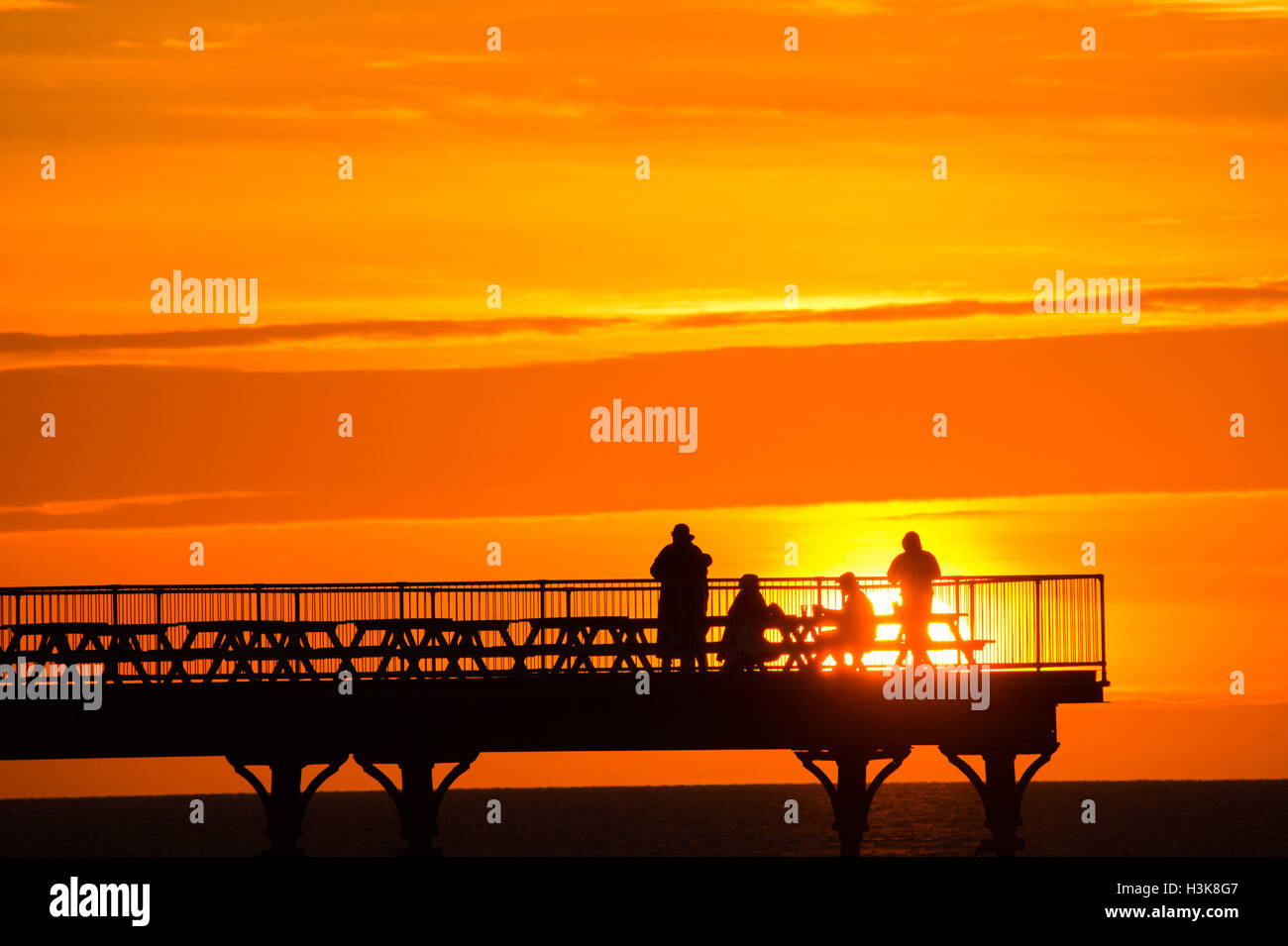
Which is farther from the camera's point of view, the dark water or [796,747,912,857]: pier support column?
the dark water

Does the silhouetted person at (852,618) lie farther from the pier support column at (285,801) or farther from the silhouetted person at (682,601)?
the pier support column at (285,801)

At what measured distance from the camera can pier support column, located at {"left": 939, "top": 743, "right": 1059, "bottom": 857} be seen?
3747 centimetres

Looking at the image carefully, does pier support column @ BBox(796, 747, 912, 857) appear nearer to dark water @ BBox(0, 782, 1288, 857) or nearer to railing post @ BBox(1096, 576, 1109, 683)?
railing post @ BBox(1096, 576, 1109, 683)

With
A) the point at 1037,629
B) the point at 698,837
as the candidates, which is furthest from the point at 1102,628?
the point at 698,837

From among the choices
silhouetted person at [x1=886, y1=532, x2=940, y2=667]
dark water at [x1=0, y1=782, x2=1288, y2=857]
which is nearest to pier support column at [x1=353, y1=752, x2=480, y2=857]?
silhouetted person at [x1=886, y1=532, x2=940, y2=667]

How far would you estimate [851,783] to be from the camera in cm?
3950

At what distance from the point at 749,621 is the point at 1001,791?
564 centimetres

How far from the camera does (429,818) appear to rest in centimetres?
3984

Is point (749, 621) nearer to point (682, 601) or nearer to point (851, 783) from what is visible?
point (682, 601)

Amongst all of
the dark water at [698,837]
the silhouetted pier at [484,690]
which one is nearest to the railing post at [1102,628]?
the silhouetted pier at [484,690]

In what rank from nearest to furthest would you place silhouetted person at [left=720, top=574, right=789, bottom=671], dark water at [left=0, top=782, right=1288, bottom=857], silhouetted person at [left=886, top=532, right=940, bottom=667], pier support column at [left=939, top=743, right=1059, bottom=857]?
silhouetted person at [left=886, top=532, right=940, bottom=667] → silhouetted person at [left=720, top=574, right=789, bottom=671] → pier support column at [left=939, top=743, right=1059, bottom=857] → dark water at [left=0, top=782, right=1288, bottom=857]

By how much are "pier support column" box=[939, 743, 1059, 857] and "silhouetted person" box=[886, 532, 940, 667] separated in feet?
9.65

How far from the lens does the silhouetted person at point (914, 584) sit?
34.7m
